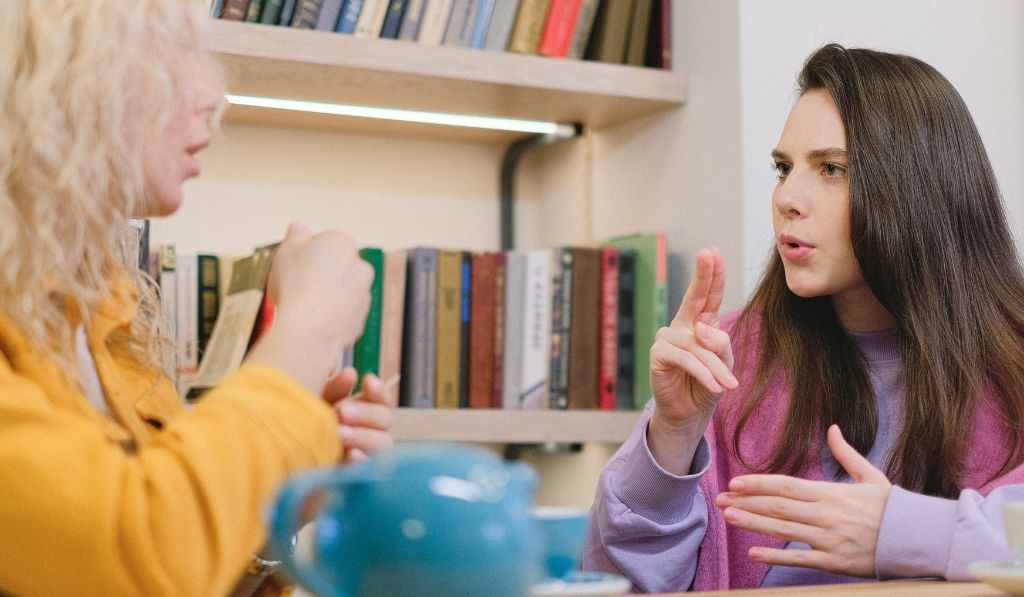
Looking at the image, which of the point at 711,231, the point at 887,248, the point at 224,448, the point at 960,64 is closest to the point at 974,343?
the point at 887,248

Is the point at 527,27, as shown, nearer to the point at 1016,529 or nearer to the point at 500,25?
the point at 500,25

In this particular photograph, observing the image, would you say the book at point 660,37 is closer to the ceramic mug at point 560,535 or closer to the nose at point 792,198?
the nose at point 792,198

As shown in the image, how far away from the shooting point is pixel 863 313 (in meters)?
1.51

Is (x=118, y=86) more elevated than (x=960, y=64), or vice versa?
(x=960, y=64)

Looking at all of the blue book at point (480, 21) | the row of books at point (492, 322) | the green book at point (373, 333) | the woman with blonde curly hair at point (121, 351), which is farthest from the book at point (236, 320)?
the woman with blonde curly hair at point (121, 351)

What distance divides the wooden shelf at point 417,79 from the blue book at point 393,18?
→ 0.15ft

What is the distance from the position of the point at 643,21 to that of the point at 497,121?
0.35 meters

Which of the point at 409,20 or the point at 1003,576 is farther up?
the point at 409,20

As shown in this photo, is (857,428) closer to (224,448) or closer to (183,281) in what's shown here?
(224,448)

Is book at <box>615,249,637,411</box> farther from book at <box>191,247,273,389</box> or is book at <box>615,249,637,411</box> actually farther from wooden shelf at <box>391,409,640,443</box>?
book at <box>191,247,273,389</box>

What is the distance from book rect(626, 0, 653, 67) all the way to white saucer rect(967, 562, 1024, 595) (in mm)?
1467

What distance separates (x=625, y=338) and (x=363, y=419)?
1.27 metres

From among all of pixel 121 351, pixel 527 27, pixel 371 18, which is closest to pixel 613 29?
pixel 527 27

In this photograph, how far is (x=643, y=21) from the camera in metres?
2.16
